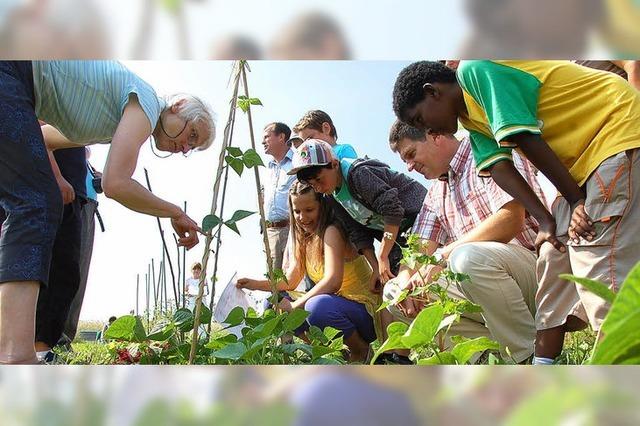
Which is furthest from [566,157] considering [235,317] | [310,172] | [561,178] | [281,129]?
[281,129]

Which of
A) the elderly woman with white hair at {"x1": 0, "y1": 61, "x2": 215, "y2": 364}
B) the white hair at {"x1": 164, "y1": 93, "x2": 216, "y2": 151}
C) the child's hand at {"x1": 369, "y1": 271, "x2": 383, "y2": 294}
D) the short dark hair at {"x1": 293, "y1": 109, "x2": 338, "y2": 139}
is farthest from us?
the short dark hair at {"x1": 293, "y1": 109, "x2": 338, "y2": 139}

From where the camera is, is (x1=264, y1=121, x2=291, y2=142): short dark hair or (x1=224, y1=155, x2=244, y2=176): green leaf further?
(x1=264, y1=121, x2=291, y2=142): short dark hair

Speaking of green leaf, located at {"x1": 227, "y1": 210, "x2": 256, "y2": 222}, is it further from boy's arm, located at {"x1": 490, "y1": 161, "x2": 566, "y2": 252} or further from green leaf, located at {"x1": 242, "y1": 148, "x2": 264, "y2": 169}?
boy's arm, located at {"x1": 490, "y1": 161, "x2": 566, "y2": 252}

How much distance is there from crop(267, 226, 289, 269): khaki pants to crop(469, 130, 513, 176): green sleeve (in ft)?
3.40

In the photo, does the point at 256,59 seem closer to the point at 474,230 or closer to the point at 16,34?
the point at 16,34

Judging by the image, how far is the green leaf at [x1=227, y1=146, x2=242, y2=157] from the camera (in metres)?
1.10

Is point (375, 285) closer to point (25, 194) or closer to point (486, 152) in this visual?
point (486, 152)

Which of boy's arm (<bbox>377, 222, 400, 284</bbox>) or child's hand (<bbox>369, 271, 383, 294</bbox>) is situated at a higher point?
boy's arm (<bbox>377, 222, 400, 284</bbox>)

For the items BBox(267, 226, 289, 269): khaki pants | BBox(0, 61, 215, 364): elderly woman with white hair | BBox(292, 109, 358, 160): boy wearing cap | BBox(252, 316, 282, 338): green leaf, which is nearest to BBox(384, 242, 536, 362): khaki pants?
BBox(252, 316, 282, 338): green leaf

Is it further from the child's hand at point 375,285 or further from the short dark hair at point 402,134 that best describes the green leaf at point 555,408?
the child's hand at point 375,285

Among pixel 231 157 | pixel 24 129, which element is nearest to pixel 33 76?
pixel 24 129

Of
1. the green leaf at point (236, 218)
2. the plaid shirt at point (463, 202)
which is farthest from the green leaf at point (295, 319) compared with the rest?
the plaid shirt at point (463, 202)

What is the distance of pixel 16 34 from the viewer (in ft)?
0.62

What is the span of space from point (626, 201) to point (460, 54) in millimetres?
779
